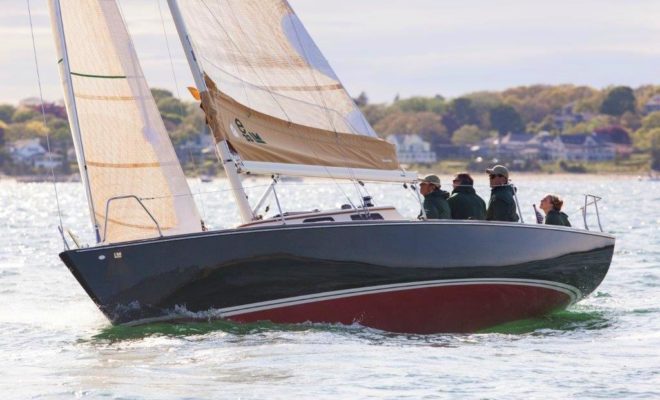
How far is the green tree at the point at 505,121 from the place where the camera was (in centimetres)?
17338

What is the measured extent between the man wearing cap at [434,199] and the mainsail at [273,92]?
0.58m

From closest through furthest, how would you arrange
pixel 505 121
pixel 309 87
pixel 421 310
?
1. pixel 421 310
2. pixel 309 87
3. pixel 505 121

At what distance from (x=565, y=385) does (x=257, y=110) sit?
509 cm

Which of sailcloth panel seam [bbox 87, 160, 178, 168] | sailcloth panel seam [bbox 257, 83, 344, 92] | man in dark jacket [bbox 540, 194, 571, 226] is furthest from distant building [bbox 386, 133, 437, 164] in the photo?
sailcloth panel seam [bbox 87, 160, 178, 168]

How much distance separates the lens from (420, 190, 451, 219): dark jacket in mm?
15367

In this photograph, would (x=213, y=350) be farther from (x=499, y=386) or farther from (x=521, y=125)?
(x=521, y=125)

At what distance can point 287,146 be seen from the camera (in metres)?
15.7

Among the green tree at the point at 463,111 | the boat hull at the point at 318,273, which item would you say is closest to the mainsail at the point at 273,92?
the boat hull at the point at 318,273

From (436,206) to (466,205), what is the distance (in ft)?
1.71

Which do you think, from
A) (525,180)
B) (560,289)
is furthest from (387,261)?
(525,180)

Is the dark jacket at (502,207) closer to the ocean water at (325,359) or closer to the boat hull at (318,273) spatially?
the boat hull at (318,273)

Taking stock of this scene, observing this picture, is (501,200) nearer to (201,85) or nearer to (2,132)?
(201,85)

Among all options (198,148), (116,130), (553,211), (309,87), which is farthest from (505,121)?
(116,130)

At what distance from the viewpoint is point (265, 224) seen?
48.0 ft
